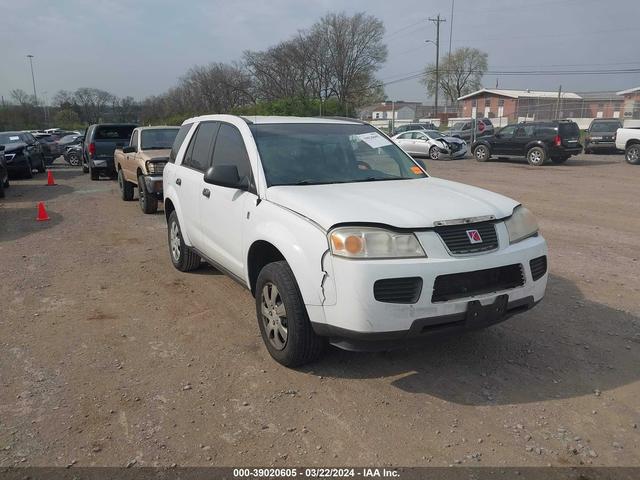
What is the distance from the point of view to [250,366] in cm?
385

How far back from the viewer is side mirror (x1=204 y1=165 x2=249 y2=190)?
4051 millimetres

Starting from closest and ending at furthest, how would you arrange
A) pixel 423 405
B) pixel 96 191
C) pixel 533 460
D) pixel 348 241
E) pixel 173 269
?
pixel 533 460 → pixel 348 241 → pixel 423 405 → pixel 173 269 → pixel 96 191

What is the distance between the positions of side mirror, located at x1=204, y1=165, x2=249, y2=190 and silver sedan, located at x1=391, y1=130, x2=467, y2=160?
20.4 meters

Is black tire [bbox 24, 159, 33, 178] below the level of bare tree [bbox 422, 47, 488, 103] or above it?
below

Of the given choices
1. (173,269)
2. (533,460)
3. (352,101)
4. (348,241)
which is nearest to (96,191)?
(173,269)

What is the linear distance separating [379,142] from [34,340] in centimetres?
349

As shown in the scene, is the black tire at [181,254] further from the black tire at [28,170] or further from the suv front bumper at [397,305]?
the black tire at [28,170]

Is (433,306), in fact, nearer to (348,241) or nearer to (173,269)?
(348,241)

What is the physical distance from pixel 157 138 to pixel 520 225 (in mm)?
9455

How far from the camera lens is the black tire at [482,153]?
22.7 meters

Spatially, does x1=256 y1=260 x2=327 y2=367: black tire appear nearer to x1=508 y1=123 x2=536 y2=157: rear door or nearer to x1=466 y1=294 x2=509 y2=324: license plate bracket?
x1=466 y1=294 x2=509 y2=324: license plate bracket

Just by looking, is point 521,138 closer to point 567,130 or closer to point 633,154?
point 567,130

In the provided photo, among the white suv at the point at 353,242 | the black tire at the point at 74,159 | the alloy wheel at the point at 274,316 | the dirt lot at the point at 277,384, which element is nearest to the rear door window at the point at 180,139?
the white suv at the point at 353,242

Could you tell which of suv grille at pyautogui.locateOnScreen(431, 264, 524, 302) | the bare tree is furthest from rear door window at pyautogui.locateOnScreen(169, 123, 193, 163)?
the bare tree
